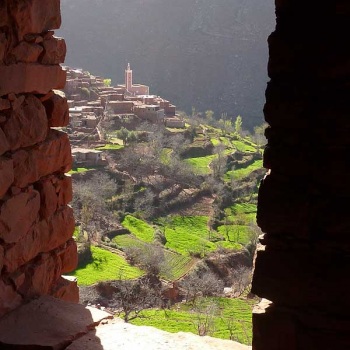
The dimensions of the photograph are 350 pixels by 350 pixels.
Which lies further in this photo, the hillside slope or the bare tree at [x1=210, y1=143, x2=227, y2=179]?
the hillside slope

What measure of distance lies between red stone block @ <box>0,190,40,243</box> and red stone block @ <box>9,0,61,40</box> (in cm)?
76

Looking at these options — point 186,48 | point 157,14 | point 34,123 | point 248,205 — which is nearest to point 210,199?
point 248,205

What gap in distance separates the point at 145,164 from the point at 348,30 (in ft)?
91.6

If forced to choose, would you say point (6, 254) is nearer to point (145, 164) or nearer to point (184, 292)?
point (184, 292)

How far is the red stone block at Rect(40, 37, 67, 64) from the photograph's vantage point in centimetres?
315

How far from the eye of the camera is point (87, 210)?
2316 centimetres

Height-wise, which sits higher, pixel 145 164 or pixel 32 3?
pixel 32 3

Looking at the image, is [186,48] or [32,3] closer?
[32,3]

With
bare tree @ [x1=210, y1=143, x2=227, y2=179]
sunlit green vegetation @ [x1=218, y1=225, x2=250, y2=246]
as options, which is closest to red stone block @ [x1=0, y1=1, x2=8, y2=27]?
sunlit green vegetation @ [x1=218, y1=225, x2=250, y2=246]

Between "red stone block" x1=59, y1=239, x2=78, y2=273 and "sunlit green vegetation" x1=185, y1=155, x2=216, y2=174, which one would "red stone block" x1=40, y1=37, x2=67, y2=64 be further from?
"sunlit green vegetation" x1=185, y1=155, x2=216, y2=174

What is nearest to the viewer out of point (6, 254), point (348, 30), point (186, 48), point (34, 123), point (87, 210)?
point (348, 30)

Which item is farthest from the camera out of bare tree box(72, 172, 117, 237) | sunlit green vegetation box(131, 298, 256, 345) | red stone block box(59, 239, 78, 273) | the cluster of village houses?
the cluster of village houses

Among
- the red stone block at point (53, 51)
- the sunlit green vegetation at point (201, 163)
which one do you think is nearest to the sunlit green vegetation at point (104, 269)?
the sunlit green vegetation at point (201, 163)

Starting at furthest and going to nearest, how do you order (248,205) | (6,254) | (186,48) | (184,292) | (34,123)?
(186,48) < (248,205) < (184,292) < (34,123) < (6,254)
